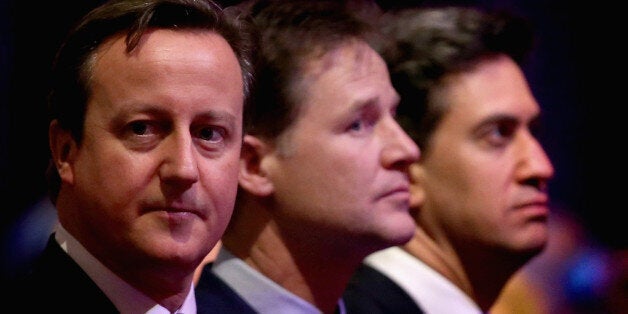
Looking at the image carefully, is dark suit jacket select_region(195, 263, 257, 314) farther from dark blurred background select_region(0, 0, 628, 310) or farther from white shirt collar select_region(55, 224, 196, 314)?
dark blurred background select_region(0, 0, 628, 310)

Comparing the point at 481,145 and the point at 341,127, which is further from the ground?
the point at 341,127

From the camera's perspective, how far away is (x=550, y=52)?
5090mm

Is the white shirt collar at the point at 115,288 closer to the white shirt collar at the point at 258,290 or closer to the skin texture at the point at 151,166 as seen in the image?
the skin texture at the point at 151,166

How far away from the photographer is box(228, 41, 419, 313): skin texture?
2473 mm

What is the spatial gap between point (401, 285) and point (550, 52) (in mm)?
2532

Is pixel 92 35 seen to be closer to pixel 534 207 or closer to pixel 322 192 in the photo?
pixel 322 192

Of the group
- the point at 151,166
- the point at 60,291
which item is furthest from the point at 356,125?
the point at 60,291

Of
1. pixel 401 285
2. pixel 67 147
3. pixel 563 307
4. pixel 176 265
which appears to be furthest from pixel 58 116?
pixel 563 307

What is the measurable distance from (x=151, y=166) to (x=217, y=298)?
25.1 inches

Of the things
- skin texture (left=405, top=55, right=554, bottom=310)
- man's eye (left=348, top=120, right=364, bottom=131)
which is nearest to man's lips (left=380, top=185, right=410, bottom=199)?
man's eye (left=348, top=120, right=364, bottom=131)

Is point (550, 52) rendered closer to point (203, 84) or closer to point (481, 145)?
point (481, 145)

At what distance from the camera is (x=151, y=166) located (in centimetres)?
183

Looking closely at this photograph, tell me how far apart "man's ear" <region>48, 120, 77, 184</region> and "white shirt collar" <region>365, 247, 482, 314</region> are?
1.27 m

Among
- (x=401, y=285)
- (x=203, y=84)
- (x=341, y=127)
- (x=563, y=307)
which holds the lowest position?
(x=563, y=307)
